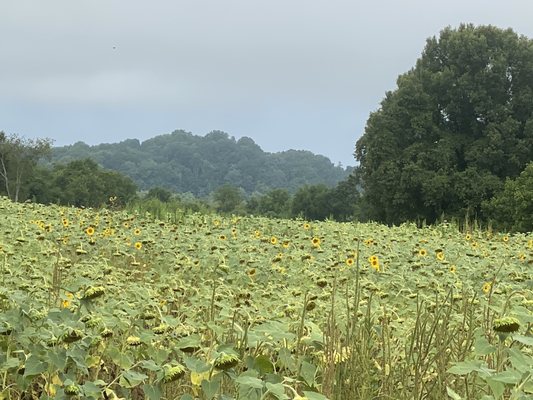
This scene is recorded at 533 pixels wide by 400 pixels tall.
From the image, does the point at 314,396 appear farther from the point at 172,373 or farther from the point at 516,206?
the point at 516,206

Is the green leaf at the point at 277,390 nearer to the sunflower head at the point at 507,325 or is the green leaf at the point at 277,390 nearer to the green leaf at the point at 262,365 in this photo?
the green leaf at the point at 262,365

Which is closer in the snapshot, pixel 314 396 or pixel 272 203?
pixel 314 396

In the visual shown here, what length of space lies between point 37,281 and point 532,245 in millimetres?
5775

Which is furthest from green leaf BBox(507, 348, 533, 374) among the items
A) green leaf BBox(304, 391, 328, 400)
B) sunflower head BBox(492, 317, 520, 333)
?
green leaf BBox(304, 391, 328, 400)

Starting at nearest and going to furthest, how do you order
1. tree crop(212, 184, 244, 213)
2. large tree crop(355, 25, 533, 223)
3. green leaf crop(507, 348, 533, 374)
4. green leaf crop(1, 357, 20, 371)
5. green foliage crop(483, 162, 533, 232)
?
green leaf crop(507, 348, 533, 374) → green leaf crop(1, 357, 20, 371) → green foliage crop(483, 162, 533, 232) → large tree crop(355, 25, 533, 223) → tree crop(212, 184, 244, 213)

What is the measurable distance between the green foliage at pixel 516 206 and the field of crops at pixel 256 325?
33.7 feet

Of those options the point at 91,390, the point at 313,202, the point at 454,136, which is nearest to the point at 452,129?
the point at 454,136

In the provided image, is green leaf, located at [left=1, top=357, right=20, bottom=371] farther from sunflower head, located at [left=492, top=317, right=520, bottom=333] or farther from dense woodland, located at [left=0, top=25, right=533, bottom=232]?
dense woodland, located at [left=0, top=25, right=533, bottom=232]

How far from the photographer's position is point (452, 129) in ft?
81.8

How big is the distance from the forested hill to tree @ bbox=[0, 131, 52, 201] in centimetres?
5452

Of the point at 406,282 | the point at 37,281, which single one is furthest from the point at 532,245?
the point at 37,281

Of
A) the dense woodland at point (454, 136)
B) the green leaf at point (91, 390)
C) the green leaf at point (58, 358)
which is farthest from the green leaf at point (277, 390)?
the dense woodland at point (454, 136)

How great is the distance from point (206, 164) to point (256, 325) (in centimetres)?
11868

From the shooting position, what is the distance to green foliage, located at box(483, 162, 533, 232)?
607 inches
